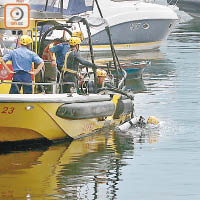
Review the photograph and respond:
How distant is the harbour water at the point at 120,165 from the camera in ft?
49.3

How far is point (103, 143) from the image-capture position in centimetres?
1966

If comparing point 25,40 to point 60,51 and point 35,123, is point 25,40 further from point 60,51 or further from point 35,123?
point 60,51

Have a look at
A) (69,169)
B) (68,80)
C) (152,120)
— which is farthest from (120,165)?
(152,120)

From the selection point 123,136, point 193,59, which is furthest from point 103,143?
point 193,59

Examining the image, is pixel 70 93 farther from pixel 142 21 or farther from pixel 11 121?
pixel 142 21

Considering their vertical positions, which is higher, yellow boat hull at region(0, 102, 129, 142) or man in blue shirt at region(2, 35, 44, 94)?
man in blue shirt at region(2, 35, 44, 94)

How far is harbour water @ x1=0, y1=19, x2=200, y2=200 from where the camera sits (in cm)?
1504

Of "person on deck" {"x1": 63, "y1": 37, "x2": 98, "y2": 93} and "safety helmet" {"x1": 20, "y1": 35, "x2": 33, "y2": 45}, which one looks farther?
"person on deck" {"x1": 63, "y1": 37, "x2": 98, "y2": 93}

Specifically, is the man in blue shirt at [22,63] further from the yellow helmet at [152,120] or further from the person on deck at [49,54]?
the yellow helmet at [152,120]

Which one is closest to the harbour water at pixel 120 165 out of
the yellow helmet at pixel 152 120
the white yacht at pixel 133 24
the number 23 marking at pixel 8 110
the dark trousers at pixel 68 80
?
the yellow helmet at pixel 152 120

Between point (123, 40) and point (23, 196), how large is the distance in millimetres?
35502

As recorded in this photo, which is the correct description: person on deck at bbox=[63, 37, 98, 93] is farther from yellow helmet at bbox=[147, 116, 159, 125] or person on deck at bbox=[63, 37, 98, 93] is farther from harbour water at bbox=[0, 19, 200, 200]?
yellow helmet at bbox=[147, 116, 159, 125]

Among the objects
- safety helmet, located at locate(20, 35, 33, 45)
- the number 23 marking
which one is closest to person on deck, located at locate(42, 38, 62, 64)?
safety helmet, located at locate(20, 35, 33, 45)

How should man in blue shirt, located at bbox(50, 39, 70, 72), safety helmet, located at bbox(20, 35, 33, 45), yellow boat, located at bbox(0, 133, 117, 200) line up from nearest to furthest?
1. yellow boat, located at bbox(0, 133, 117, 200)
2. safety helmet, located at bbox(20, 35, 33, 45)
3. man in blue shirt, located at bbox(50, 39, 70, 72)
